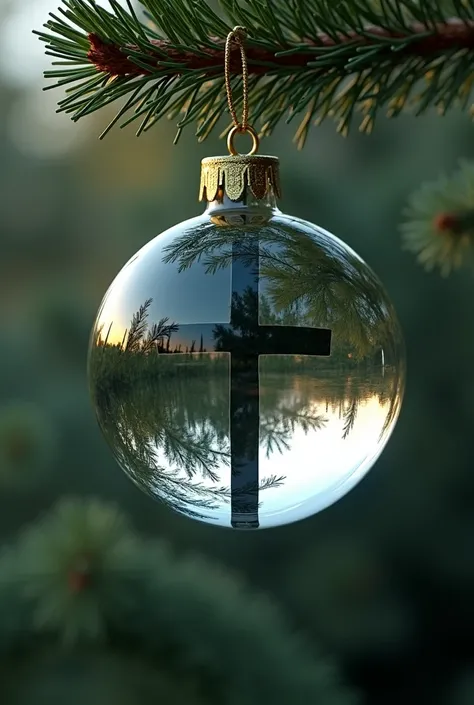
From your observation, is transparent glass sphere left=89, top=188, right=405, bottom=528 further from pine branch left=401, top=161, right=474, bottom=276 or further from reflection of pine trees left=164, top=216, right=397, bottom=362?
pine branch left=401, top=161, right=474, bottom=276

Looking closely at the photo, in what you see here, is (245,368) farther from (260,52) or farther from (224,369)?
(260,52)

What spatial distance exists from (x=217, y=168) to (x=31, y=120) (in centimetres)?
214

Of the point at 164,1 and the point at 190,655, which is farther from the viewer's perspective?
the point at 190,655

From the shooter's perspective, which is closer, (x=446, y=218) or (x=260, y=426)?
(x=260, y=426)

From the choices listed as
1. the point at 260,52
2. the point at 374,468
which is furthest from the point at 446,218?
the point at 374,468

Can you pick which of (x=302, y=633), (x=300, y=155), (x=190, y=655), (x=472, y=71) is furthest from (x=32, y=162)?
(x=472, y=71)

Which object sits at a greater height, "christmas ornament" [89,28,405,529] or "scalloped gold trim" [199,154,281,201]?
"scalloped gold trim" [199,154,281,201]

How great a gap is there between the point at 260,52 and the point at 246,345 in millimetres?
163

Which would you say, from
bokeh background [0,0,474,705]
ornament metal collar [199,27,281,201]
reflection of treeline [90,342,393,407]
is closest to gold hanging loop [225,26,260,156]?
ornament metal collar [199,27,281,201]

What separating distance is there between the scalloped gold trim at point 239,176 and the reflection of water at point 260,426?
0.29 ft

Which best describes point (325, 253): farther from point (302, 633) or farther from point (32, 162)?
point (32, 162)

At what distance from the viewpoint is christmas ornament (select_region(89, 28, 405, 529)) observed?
1.21 feet

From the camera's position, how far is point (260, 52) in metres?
0.45

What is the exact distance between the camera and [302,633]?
177cm
